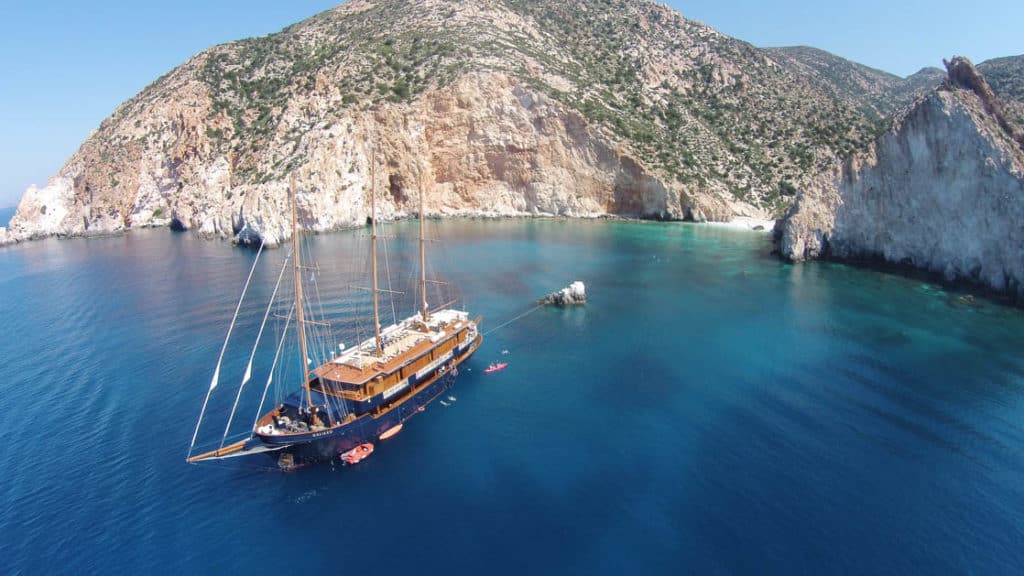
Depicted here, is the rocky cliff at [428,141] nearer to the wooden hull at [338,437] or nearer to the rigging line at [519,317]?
the rigging line at [519,317]

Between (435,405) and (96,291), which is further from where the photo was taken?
(96,291)

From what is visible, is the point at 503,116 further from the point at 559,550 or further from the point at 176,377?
the point at 559,550

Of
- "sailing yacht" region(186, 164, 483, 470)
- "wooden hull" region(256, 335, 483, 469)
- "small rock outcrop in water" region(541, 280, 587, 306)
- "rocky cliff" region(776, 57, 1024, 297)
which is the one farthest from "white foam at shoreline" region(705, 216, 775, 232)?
"wooden hull" region(256, 335, 483, 469)

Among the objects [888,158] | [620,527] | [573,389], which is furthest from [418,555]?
[888,158]

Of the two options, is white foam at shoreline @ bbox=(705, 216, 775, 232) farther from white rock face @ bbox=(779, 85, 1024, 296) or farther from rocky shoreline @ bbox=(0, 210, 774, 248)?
white rock face @ bbox=(779, 85, 1024, 296)

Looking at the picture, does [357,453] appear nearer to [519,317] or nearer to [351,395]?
[351,395]

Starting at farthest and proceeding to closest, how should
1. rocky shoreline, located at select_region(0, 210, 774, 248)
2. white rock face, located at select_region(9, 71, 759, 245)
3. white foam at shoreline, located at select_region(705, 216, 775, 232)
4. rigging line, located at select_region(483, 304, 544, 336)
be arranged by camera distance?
white rock face, located at select_region(9, 71, 759, 245), white foam at shoreline, located at select_region(705, 216, 775, 232), rocky shoreline, located at select_region(0, 210, 774, 248), rigging line, located at select_region(483, 304, 544, 336)
